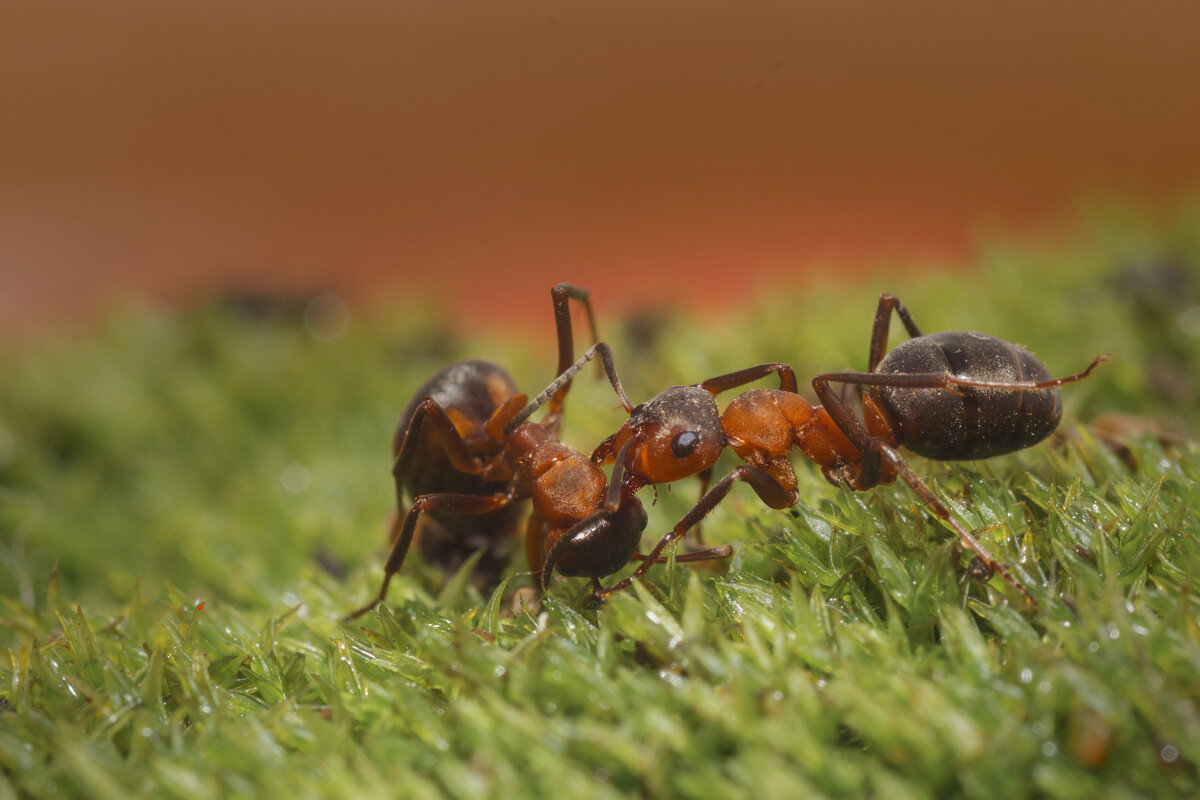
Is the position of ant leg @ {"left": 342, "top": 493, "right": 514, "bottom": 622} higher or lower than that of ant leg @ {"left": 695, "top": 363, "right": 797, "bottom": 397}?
lower

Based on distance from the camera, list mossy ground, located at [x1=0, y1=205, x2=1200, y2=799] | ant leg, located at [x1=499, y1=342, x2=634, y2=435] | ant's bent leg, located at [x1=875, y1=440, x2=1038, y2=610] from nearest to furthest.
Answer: mossy ground, located at [x1=0, y1=205, x2=1200, y2=799]
ant's bent leg, located at [x1=875, y1=440, x2=1038, y2=610]
ant leg, located at [x1=499, y1=342, x2=634, y2=435]

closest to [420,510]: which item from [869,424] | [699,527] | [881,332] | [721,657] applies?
[699,527]

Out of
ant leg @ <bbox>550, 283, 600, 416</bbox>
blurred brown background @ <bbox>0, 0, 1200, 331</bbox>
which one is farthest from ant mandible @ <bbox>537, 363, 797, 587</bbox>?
blurred brown background @ <bbox>0, 0, 1200, 331</bbox>

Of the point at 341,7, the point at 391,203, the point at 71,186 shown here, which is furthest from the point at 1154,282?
the point at 71,186

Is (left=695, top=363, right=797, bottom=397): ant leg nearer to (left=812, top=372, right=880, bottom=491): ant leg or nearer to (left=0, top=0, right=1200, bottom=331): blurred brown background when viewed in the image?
(left=812, top=372, right=880, bottom=491): ant leg

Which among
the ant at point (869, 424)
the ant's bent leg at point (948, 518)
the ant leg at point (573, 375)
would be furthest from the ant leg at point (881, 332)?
the ant leg at point (573, 375)

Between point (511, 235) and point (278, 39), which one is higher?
point (278, 39)

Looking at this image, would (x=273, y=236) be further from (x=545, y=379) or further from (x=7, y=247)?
(x=545, y=379)

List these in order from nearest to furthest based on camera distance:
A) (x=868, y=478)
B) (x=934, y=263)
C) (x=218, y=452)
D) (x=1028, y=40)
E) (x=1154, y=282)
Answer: (x=868, y=478) → (x=1154, y=282) → (x=218, y=452) → (x=934, y=263) → (x=1028, y=40)

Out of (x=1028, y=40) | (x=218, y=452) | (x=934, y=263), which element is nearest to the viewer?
(x=218, y=452)
